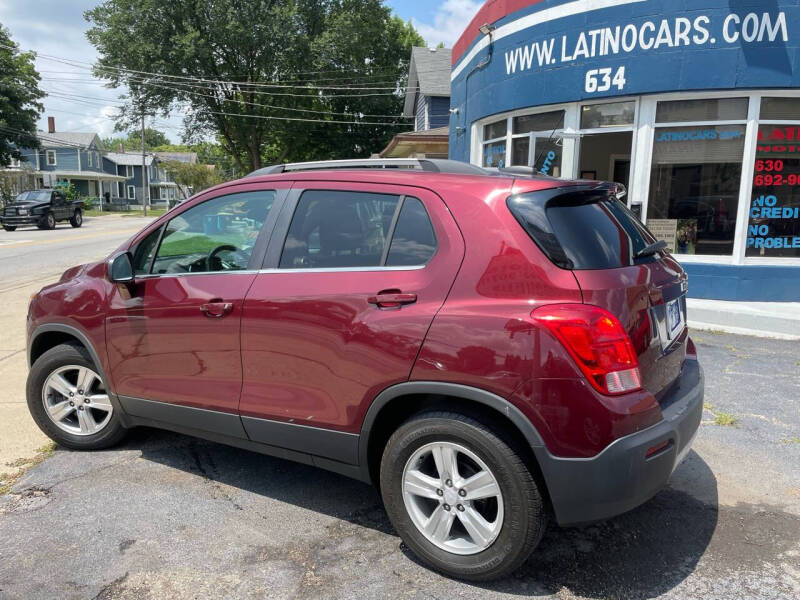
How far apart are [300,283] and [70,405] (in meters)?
2.13

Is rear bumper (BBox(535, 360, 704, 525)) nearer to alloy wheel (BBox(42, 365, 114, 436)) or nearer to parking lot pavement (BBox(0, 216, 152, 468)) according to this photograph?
alloy wheel (BBox(42, 365, 114, 436))

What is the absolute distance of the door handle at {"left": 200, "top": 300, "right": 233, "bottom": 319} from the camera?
3.21 metres

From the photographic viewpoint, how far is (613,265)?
262 centimetres

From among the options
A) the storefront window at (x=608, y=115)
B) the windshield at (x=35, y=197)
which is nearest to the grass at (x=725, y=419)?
the storefront window at (x=608, y=115)

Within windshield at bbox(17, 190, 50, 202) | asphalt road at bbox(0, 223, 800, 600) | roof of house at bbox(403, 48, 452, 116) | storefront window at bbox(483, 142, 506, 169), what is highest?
roof of house at bbox(403, 48, 452, 116)

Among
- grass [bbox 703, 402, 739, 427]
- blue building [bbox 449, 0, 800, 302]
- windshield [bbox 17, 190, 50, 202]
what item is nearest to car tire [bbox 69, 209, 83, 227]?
windshield [bbox 17, 190, 50, 202]

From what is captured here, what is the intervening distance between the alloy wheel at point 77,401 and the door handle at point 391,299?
225 centimetres

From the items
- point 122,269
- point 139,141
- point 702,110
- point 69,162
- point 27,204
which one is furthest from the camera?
point 139,141

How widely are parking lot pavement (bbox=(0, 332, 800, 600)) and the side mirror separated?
121 centimetres

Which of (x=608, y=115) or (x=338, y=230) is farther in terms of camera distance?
(x=608, y=115)

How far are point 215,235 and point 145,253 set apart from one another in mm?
535

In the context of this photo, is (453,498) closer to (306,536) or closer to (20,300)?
(306,536)

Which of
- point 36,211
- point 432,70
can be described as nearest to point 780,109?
point 432,70

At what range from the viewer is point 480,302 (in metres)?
2.55
